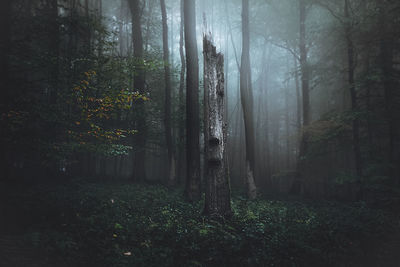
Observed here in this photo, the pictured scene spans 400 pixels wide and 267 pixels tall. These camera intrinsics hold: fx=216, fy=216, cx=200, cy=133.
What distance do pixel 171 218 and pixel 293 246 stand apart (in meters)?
2.94

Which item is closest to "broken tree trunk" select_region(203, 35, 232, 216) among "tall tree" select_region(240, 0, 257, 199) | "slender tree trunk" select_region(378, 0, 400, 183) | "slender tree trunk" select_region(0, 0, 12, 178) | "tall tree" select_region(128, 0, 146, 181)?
"tall tree" select_region(240, 0, 257, 199)

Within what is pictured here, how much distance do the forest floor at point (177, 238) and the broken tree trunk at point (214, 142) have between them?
1.46ft

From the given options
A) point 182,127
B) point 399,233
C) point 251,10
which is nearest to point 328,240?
point 399,233

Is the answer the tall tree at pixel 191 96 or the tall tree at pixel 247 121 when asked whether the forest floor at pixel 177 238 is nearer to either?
the tall tree at pixel 191 96

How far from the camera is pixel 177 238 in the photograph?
14.2 feet

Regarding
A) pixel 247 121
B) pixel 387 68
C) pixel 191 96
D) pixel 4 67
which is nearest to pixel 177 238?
pixel 191 96

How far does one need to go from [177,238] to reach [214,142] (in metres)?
2.25

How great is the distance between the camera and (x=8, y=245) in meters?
4.03

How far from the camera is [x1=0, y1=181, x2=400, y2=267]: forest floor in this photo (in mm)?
3803

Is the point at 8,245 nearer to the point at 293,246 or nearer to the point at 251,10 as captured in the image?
the point at 293,246

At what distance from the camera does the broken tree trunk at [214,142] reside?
17.5ft

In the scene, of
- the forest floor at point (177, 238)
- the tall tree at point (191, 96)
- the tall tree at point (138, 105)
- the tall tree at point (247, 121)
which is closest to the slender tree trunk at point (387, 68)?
the forest floor at point (177, 238)

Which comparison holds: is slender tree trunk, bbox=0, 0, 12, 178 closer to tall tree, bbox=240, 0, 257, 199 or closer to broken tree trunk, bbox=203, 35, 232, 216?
broken tree trunk, bbox=203, 35, 232, 216

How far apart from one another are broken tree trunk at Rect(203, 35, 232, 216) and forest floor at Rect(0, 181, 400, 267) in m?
0.44
